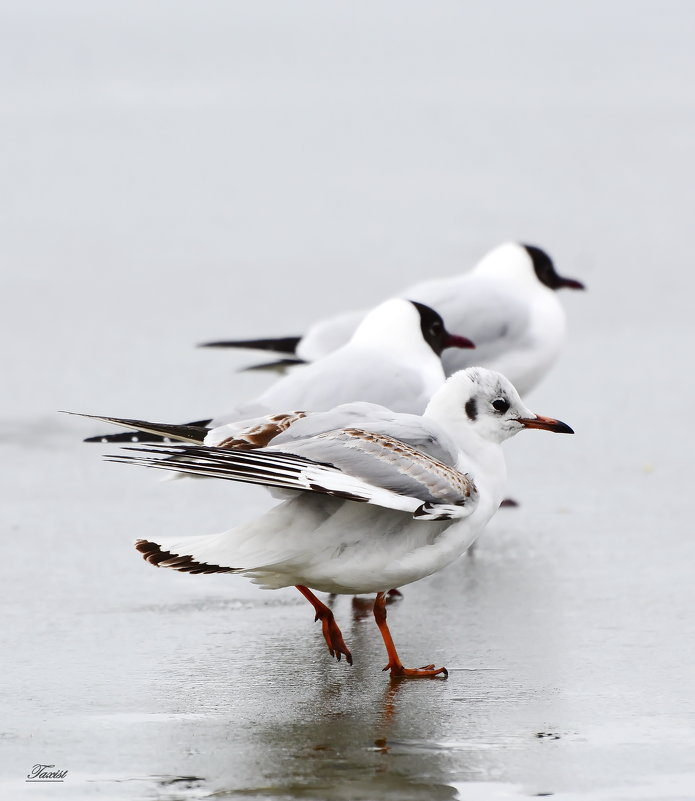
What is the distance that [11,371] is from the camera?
8.39m

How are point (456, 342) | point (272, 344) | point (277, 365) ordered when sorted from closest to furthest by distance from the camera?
point (456, 342)
point (277, 365)
point (272, 344)

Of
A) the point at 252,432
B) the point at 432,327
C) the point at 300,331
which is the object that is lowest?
the point at 300,331

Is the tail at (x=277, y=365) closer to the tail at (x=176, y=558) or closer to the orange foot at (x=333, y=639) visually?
the orange foot at (x=333, y=639)

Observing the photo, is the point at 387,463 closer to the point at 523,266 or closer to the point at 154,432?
the point at 154,432

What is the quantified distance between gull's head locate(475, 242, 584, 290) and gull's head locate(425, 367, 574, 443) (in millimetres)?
3166

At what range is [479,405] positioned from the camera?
488 cm

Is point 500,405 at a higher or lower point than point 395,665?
higher

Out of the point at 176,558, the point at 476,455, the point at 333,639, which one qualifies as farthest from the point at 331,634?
the point at 476,455

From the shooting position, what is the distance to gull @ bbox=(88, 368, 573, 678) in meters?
4.20

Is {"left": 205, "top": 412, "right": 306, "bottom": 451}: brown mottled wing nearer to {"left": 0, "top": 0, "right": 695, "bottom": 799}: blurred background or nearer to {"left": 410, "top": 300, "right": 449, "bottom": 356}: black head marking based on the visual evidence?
{"left": 0, "top": 0, "right": 695, "bottom": 799}: blurred background

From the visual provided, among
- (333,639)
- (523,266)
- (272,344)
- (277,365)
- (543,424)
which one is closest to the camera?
(333,639)

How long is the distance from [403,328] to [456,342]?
433mm

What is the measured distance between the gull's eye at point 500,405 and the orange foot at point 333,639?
2.60 feet

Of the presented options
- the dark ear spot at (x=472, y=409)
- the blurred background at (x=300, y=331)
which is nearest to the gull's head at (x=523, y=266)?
the blurred background at (x=300, y=331)
